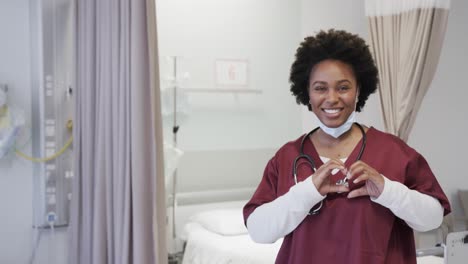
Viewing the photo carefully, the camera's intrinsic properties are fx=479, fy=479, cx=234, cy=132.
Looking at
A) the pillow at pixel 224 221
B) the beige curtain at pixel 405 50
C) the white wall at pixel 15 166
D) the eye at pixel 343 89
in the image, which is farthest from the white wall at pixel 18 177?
the eye at pixel 343 89

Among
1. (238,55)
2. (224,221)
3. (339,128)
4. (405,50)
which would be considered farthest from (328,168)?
(238,55)

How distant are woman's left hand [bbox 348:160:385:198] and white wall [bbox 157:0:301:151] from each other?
106 inches

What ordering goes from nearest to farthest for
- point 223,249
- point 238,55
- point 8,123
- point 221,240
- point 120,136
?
point 120,136 < point 8,123 < point 223,249 < point 221,240 < point 238,55

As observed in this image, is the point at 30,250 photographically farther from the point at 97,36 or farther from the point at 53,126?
the point at 97,36

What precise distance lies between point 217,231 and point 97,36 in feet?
5.21

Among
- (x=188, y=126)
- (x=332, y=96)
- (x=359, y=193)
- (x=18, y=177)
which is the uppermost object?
(x=332, y=96)

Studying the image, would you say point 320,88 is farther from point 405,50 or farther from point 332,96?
point 405,50

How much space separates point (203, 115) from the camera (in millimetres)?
3807

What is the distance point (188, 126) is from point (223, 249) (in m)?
1.18

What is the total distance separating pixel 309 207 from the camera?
3.71ft

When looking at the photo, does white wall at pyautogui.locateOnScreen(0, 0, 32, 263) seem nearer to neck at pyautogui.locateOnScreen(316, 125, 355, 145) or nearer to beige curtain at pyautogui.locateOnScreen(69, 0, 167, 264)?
beige curtain at pyautogui.locateOnScreen(69, 0, 167, 264)

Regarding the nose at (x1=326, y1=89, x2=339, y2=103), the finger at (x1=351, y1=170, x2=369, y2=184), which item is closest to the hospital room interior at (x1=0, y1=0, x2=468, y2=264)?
the nose at (x1=326, y1=89, x2=339, y2=103)

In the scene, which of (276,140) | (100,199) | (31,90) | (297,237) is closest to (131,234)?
(100,199)

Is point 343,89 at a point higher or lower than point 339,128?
higher
